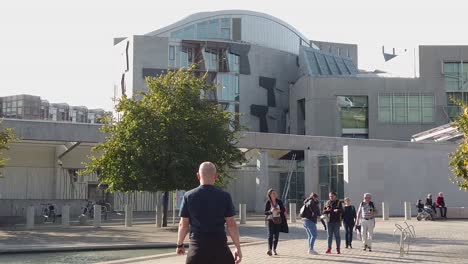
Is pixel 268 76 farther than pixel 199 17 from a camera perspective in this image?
No

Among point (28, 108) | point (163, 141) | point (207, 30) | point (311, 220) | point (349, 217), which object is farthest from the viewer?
point (28, 108)

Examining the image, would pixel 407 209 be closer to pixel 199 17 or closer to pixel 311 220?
pixel 311 220

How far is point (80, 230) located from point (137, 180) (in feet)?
10.1

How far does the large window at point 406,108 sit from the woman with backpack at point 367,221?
4979cm

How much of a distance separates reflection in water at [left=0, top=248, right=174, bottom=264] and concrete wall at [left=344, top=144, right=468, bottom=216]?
74.2ft

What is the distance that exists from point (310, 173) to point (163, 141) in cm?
2193

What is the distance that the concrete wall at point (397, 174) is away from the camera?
125 feet

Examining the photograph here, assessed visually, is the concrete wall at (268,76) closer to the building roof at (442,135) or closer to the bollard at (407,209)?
the building roof at (442,135)

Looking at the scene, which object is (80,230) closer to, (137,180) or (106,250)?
(137,180)


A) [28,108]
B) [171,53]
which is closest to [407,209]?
[171,53]

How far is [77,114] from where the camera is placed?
143 meters

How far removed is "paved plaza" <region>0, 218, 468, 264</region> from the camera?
14.1m

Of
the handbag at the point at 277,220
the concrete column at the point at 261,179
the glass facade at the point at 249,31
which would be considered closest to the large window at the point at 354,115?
the glass facade at the point at 249,31

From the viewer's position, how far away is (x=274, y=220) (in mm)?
14867
